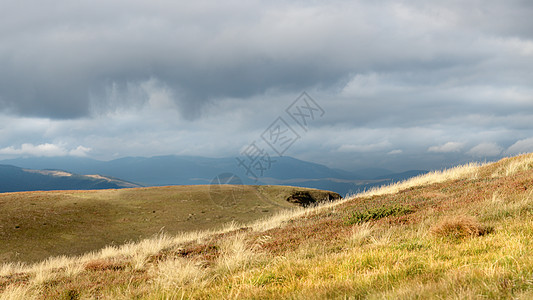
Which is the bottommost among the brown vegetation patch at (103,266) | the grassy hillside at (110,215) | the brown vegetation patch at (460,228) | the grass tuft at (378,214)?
the grassy hillside at (110,215)

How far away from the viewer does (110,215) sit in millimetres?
28359

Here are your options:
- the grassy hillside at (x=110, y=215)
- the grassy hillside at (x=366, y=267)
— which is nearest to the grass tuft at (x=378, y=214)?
the grassy hillside at (x=366, y=267)

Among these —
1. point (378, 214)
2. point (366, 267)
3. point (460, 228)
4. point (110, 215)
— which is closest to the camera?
point (366, 267)

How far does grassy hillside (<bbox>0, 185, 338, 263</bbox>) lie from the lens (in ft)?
70.0

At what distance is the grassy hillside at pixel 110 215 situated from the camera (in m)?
21.4

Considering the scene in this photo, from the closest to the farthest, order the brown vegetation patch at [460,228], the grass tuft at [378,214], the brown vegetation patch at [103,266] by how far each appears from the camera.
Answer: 1. the brown vegetation patch at [460,228]
2. the brown vegetation patch at [103,266]
3. the grass tuft at [378,214]

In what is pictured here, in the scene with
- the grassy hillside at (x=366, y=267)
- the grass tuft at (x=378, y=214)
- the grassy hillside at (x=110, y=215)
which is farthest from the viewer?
the grassy hillside at (x=110, y=215)

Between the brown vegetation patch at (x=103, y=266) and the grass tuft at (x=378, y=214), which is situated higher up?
the grass tuft at (x=378, y=214)

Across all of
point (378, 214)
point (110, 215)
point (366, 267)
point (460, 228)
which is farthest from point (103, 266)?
point (110, 215)

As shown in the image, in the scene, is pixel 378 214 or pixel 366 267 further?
pixel 378 214

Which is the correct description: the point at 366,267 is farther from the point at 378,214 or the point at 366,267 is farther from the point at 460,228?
the point at 378,214

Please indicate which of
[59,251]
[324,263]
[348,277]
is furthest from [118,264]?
[59,251]

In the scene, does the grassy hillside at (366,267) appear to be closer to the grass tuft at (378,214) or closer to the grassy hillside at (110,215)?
the grass tuft at (378,214)

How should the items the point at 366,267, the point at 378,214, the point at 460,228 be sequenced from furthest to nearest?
the point at 378,214, the point at 460,228, the point at 366,267
